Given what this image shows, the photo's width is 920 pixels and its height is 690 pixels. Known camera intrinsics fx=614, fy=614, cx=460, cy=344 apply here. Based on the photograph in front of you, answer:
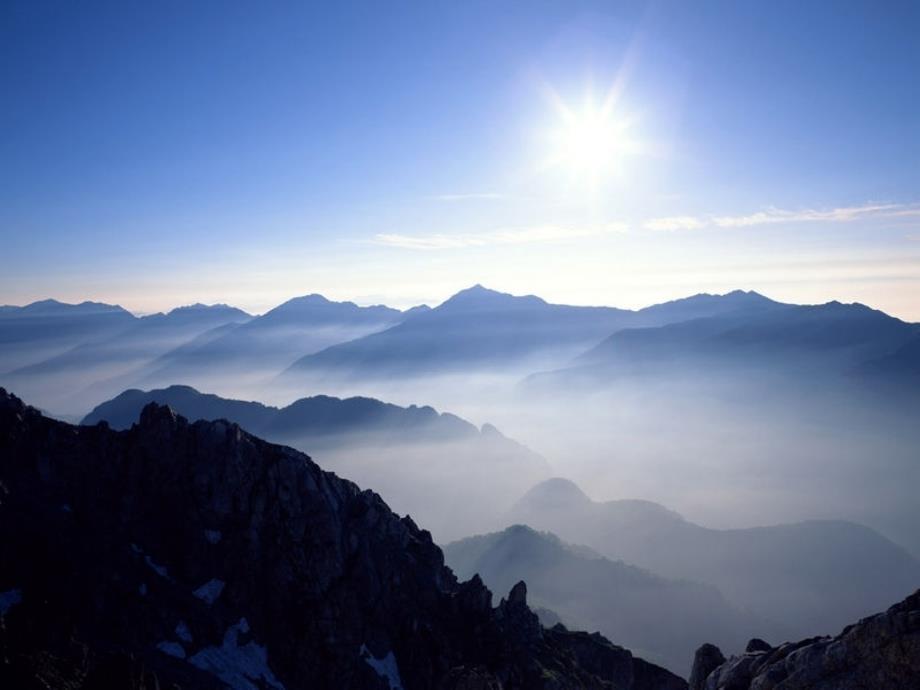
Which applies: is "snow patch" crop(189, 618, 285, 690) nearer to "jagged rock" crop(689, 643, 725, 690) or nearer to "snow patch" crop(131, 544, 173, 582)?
"snow patch" crop(131, 544, 173, 582)

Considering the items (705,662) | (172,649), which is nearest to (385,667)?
→ (172,649)

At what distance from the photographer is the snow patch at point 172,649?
257ft

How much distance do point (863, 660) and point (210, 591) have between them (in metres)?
83.2

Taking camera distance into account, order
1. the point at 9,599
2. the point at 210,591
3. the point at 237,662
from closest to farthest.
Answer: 1. the point at 9,599
2. the point at 237,662
3. the point at 210,591

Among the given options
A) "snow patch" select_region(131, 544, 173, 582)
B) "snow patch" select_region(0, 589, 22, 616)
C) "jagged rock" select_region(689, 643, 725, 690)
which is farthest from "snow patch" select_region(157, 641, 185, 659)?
"jagged rock" select_region(689, 643, 725, 690)

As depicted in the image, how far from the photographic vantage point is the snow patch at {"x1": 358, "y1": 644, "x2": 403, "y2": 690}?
92.9 metres

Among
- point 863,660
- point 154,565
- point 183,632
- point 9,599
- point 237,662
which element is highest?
point 863,660

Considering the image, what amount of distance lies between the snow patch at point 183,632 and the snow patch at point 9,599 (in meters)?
19.6

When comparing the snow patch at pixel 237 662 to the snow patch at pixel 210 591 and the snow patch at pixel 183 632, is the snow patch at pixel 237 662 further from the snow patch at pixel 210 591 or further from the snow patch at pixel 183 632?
the snow patch at pixel 210 591

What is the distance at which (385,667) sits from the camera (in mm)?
94438

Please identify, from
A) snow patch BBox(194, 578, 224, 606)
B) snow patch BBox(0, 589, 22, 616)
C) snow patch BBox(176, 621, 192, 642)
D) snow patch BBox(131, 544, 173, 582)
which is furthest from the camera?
snow patch BBox(194, 578, 224, 606)

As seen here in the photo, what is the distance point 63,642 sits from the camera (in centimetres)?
5728

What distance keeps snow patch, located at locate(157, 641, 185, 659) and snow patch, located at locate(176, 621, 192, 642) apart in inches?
56.5

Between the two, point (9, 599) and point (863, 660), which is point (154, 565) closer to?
point (9, 599)
